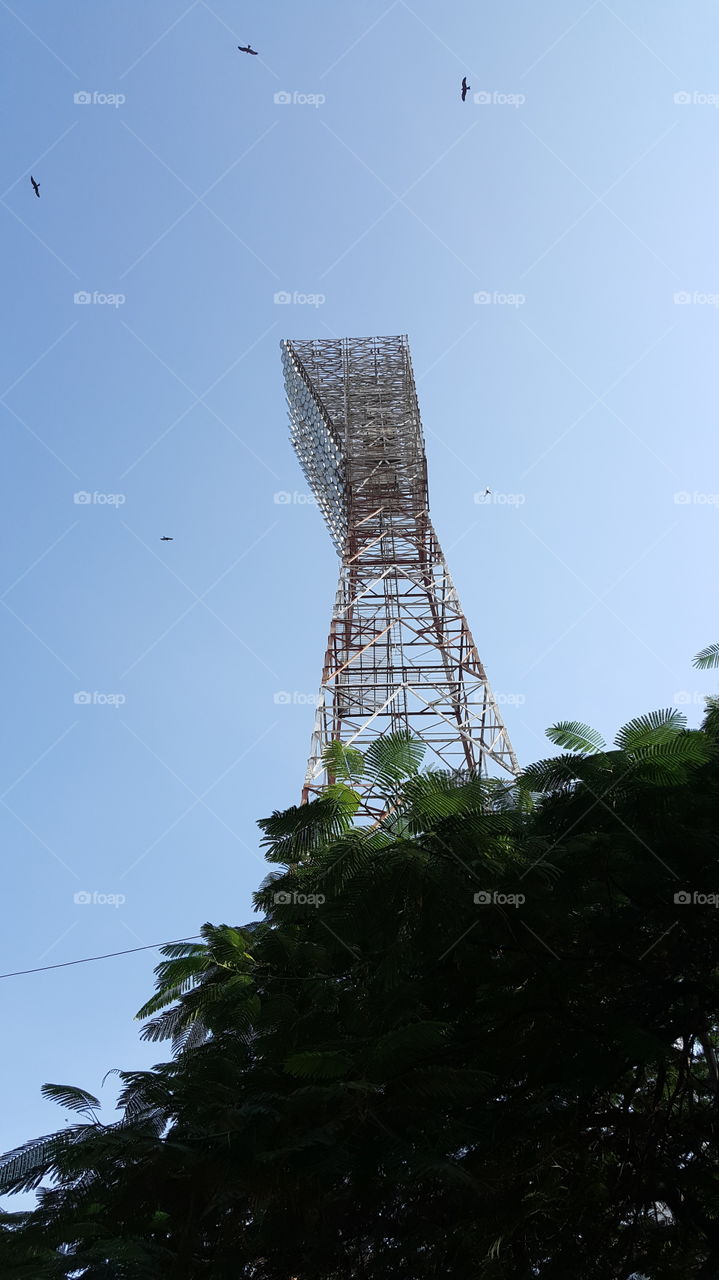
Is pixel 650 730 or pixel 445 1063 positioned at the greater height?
pixel 650 730

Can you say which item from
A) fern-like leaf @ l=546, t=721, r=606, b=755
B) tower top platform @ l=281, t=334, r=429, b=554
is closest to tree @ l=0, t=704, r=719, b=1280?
fern-like leaf @ l=546, t=721, r=606, b=755

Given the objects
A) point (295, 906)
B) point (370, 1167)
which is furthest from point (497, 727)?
point (370, 1167)

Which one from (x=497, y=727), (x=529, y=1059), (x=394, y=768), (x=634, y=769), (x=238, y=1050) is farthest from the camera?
(x=497, y=727)

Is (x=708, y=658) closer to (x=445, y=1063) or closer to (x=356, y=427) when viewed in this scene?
(x=445, y=1063)

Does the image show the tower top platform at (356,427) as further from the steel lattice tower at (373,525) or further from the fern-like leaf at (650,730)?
the fern-like leaf at (650,730)

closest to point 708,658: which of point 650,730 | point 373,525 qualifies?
point 650,730

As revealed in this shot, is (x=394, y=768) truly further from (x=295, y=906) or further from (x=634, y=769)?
(x=295, y=906)

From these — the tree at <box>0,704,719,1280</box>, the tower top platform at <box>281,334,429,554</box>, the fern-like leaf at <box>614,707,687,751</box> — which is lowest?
the tree at <box>0,704,719,1280</box>

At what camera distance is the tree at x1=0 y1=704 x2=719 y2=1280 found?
19.5ft

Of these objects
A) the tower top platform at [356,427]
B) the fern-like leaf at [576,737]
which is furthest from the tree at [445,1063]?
the tower top platform at [356,427]

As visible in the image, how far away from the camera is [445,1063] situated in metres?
6.91

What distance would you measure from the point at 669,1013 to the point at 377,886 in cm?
289

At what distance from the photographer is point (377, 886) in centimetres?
575

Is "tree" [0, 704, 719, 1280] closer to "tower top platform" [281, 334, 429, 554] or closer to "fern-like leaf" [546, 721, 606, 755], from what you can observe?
"fern-like leaf" [546, 721, 606, 755]
